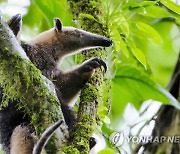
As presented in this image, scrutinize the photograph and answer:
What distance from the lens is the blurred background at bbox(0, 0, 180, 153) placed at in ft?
7.02

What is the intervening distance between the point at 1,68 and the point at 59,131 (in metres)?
0.27

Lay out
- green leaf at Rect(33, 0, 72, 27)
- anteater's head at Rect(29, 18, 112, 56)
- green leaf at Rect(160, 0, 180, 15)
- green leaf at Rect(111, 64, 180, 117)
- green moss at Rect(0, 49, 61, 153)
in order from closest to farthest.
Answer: green moss at Rect(0, 49, 61, 153) → green leaf at Rect(160, 0, 180, 15) → anteater's head at Rect(29, 18, 112, 56) → green leaf at Rect(33, 0, 72, 27) → green leaf at Rect(111, 64, 180, 117)

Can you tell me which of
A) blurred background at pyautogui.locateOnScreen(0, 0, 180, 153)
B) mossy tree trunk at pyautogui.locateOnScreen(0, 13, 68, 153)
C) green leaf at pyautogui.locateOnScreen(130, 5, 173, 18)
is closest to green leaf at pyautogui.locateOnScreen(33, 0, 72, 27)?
blurred background at pyautogui.locateOnScreen(0, 0, 180, 153)

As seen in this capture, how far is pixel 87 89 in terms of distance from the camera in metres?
1.87

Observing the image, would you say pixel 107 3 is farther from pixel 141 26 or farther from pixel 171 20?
pixel 171 20

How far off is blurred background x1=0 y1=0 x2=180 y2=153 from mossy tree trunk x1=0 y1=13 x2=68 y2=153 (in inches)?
14.9

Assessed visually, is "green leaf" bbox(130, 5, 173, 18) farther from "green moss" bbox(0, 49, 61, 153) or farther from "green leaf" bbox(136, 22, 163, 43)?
"green moss" bbox(0, 49, 61, 153)

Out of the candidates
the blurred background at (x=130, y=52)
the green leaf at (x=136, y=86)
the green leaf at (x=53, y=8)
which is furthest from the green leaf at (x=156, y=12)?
the green leaf at (x=136, y=86)

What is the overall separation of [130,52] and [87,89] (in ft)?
3.54

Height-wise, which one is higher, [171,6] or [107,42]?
[171,6]

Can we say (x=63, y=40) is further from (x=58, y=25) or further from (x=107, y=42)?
(x=107, y=42)

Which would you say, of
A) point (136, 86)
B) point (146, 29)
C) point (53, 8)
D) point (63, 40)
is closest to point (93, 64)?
point (146, 29)

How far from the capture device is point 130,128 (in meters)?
2.90

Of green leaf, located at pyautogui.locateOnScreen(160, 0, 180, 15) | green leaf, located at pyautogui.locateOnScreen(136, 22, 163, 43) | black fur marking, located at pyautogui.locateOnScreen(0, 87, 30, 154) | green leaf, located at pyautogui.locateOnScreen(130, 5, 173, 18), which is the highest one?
green leaf, located at pyautogui.locateOnScreen(160, 0, 180, 15)
